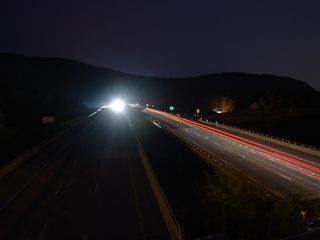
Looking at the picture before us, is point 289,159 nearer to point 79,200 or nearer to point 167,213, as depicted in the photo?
point 167,213

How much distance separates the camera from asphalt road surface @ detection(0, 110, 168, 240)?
20031mm

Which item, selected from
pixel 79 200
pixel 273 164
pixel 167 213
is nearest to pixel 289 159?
pixel 273 164

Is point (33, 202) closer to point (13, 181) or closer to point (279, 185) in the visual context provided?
point (13, 181)

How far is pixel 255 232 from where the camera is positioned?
17.7 m

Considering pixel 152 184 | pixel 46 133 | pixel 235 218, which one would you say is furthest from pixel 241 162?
pixel 46 133

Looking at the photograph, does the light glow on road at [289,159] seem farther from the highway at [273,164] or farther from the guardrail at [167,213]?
the guardrail at [167,213]

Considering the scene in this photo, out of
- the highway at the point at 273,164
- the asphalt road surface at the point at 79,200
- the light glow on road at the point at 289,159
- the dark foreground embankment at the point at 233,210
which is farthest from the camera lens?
the light glow on road at the point at 289,159

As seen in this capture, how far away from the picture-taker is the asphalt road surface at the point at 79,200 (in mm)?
20031

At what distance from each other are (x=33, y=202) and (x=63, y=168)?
11.5m

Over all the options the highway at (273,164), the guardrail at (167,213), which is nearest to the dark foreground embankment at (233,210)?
the guardrail at (167,213)

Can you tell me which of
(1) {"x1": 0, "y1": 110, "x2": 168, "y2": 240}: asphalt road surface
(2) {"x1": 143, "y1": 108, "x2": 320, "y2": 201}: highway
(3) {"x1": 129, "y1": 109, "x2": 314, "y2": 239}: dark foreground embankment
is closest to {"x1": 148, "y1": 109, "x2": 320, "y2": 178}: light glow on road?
(2) {"x1": 143, "y1": 108, "x2": 320, "y2": 201}: highway

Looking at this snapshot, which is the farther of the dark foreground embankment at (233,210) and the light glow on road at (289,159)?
the light glow on road at (289,159)

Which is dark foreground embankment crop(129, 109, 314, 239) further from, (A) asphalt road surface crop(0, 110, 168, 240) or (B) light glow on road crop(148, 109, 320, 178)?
(B) light glow on road crop(148, 109, 320, 178)

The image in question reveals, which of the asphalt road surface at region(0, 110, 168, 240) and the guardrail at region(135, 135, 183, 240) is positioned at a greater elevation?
the guardrail at region(135, 135, 183, 240)
